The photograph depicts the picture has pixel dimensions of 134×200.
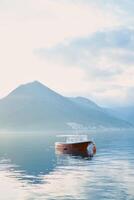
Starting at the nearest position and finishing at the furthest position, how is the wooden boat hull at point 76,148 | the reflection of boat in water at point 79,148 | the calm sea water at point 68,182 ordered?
the calm sea water at point 68,182, the reflection of boat in water at point 79,148, the wooden boat hull at point 76,148

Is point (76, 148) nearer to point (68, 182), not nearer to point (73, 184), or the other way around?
point (68, 182)

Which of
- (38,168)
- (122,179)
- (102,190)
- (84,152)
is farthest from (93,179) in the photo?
(84,152)

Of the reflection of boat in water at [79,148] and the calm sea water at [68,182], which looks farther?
the reflection of boat in water at [79,148]

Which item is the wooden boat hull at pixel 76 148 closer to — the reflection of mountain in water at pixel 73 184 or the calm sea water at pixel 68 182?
the calm sea water at pixel 68 182

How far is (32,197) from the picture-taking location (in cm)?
5331

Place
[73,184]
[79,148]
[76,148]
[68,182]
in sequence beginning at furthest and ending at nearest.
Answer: [76,148], [79,148], [68,182], [73,184]

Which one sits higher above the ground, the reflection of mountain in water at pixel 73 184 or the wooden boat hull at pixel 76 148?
the wooden boat hull at pixel 76 148

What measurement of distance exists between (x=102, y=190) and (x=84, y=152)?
2701 inches

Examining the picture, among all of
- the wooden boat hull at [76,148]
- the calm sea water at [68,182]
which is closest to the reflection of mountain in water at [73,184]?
the calm sea water at [68,182]

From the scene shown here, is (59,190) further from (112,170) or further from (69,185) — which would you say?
(112,170)

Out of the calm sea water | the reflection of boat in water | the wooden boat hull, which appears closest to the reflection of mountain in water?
the calm sea water

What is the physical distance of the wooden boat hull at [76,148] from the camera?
127 meters

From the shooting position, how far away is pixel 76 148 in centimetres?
12938

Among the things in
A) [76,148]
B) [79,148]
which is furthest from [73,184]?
[76,148]
